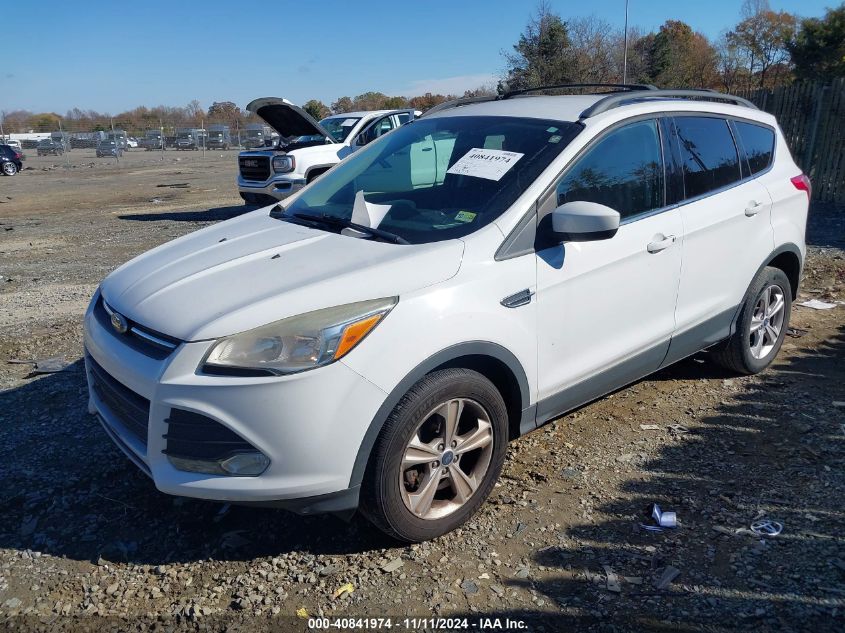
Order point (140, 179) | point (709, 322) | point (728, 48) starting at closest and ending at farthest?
point (709, 322) → point (140, 179) → point (728, 48)

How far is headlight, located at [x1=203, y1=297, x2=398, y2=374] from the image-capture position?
8.06 ft

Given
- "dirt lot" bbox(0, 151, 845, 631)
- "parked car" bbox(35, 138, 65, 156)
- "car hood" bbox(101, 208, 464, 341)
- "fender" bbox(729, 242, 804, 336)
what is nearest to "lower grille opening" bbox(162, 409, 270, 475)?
"car hood" bbox(101, 208, 464, 341)

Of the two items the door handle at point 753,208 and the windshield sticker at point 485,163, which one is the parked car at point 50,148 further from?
the door handle at point 753,208

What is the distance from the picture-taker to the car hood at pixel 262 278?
257 cm

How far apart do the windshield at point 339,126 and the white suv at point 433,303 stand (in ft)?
32.7

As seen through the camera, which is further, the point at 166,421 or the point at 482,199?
the point at 482,199

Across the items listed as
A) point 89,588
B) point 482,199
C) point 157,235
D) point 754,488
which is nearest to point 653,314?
point 754,488

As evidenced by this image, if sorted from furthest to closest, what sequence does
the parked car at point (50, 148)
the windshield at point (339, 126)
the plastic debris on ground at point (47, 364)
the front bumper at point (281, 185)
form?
the parked car at point (50, 148), the windshield at point (339, 126), the front bumper at point (281, 185), the plastic debris on ground at point (47, 364)

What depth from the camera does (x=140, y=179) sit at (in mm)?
25359

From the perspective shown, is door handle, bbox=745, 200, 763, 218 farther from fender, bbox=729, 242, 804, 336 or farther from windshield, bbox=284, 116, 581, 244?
windshield, bbox=284, 116, 581, 244

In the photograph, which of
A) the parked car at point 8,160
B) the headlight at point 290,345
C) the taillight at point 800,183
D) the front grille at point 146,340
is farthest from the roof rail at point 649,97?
the parked car at point 8,160

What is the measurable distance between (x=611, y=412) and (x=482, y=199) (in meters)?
1.89

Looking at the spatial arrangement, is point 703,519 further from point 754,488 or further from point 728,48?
point 728,48

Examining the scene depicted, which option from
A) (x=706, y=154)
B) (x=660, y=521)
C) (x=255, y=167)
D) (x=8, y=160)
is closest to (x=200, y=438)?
(x=660, y=521)
